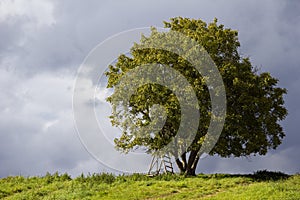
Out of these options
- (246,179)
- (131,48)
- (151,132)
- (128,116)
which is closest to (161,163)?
(151,132)

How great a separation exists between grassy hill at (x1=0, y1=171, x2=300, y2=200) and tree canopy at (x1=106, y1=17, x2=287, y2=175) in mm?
2693

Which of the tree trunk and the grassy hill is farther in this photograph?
the tree trunk

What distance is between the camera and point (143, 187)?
78.0 feet

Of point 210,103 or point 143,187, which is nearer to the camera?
point 143,187

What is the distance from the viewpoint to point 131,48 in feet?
109

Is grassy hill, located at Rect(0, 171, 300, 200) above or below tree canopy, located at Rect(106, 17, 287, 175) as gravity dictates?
below

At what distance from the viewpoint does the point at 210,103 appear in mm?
28719

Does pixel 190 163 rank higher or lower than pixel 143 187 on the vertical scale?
higher

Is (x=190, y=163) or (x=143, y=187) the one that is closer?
(x=143, y=187)

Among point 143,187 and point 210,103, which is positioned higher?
point 210,103

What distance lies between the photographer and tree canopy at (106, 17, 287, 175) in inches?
1132

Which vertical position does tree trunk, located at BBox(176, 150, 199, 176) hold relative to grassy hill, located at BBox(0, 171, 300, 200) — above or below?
above

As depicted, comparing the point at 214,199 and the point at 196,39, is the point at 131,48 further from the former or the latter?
the point at 214,199

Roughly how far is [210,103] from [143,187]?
8408mm
